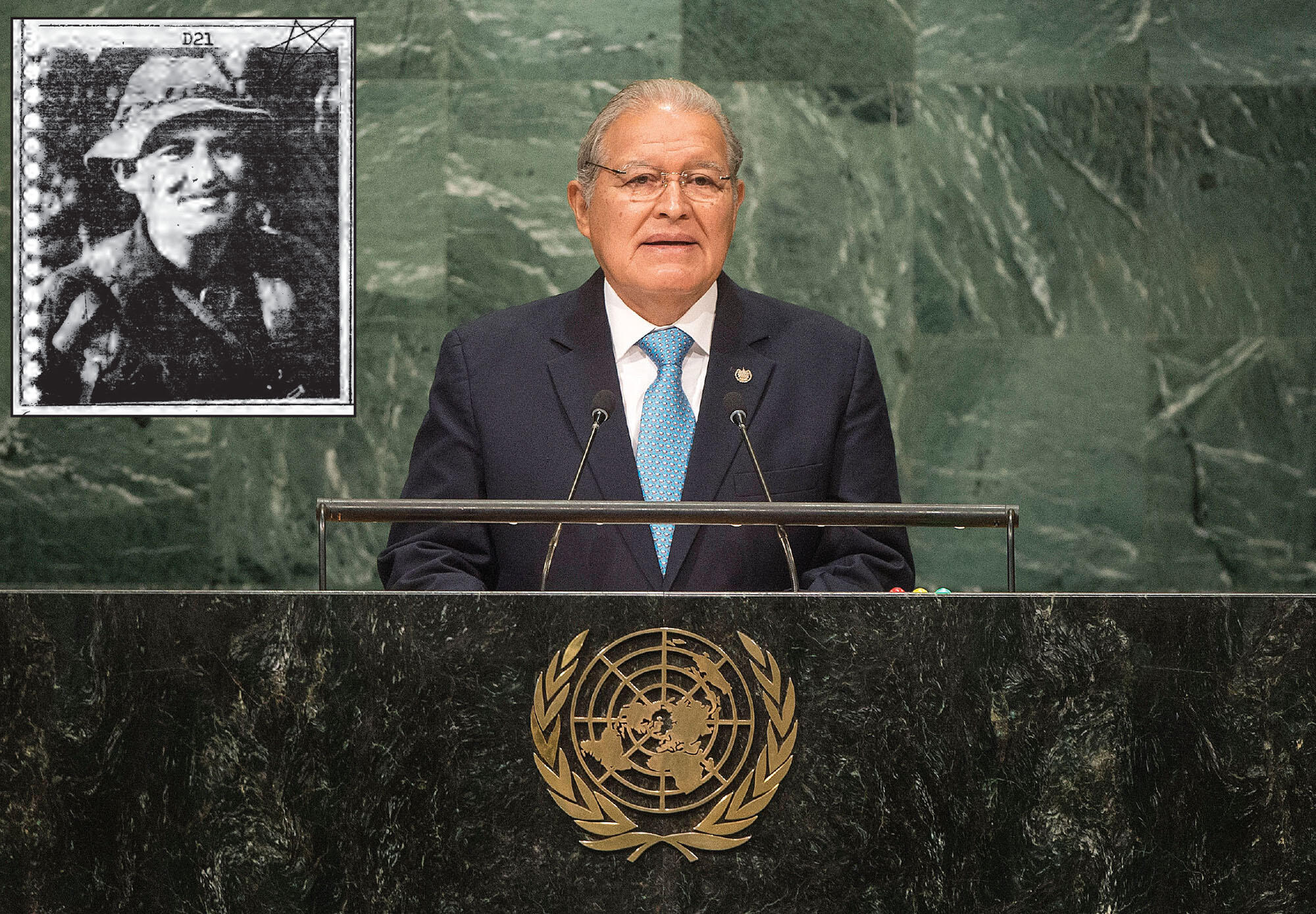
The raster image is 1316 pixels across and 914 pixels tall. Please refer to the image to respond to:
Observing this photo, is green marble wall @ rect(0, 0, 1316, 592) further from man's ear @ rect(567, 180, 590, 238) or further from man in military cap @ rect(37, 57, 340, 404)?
man's ear @ rect(567, 180, 590, 238)

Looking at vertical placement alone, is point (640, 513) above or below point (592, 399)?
below

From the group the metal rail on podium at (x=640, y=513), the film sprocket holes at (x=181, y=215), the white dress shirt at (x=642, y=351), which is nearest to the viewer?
the metal rail on podium at (x=640, y=513)

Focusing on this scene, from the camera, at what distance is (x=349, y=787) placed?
1648mm

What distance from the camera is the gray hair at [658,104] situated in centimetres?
259

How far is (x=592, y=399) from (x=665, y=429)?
5.6 inches

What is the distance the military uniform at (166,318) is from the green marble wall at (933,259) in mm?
129

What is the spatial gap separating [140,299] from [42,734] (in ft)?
9.18

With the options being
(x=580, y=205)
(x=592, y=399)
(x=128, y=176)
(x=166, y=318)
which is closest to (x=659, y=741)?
(x=592, y=399)

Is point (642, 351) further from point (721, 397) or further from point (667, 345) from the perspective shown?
point (721, 397)

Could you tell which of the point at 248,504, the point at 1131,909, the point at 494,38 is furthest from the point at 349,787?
the point at 494,38

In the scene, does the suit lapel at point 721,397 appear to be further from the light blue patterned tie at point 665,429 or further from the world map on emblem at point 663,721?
the world map on emblem at point 663,721

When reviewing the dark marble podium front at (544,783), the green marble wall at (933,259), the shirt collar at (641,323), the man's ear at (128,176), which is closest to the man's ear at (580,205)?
the shirt collar at (641,323)

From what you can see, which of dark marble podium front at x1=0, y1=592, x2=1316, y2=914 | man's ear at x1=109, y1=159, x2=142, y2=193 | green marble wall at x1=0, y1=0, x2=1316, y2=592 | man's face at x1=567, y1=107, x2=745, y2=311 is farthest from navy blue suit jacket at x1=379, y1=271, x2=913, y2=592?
man's ear at x1=109, y1=159, x2=142, y2=193

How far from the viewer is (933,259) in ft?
13.9
